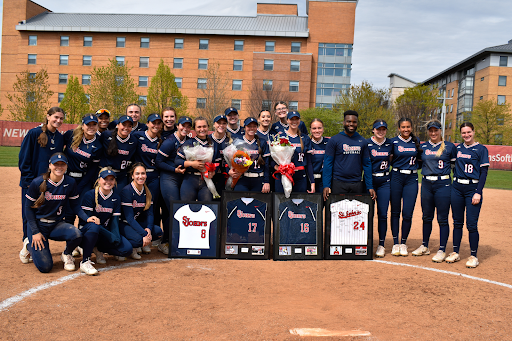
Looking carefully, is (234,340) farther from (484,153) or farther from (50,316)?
(484,153)

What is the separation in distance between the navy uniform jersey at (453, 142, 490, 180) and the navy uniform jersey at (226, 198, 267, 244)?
10.6 feet

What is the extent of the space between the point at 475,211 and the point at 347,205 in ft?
6.50

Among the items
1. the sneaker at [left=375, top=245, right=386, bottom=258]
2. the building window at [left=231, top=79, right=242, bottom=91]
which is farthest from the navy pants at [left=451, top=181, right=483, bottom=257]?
the building window at [left=231, top=79, right=242, bottom=91]

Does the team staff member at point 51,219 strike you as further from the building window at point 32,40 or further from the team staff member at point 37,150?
the building window at point 32,40

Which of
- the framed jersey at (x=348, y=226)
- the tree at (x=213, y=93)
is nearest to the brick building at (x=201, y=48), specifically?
the tree at (x=213, y=93)

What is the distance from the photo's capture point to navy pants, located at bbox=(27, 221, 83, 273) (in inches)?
201

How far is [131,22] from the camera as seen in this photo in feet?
158

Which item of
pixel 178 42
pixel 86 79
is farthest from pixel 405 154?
pixel 86 79

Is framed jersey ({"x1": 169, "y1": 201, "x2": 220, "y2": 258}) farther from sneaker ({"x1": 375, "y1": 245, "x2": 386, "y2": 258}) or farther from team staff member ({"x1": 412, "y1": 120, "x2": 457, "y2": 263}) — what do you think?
team staff member ({"x1": 412, "y1": 120, "x2": 457, "y2": 263})

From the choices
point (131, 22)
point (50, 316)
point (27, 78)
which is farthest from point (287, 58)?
point (50, 316)

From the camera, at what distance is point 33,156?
18.7 ft

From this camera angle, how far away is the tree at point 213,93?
42906 millimetres

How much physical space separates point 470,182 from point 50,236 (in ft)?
20.8

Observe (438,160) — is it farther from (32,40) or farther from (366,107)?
(32,40)
